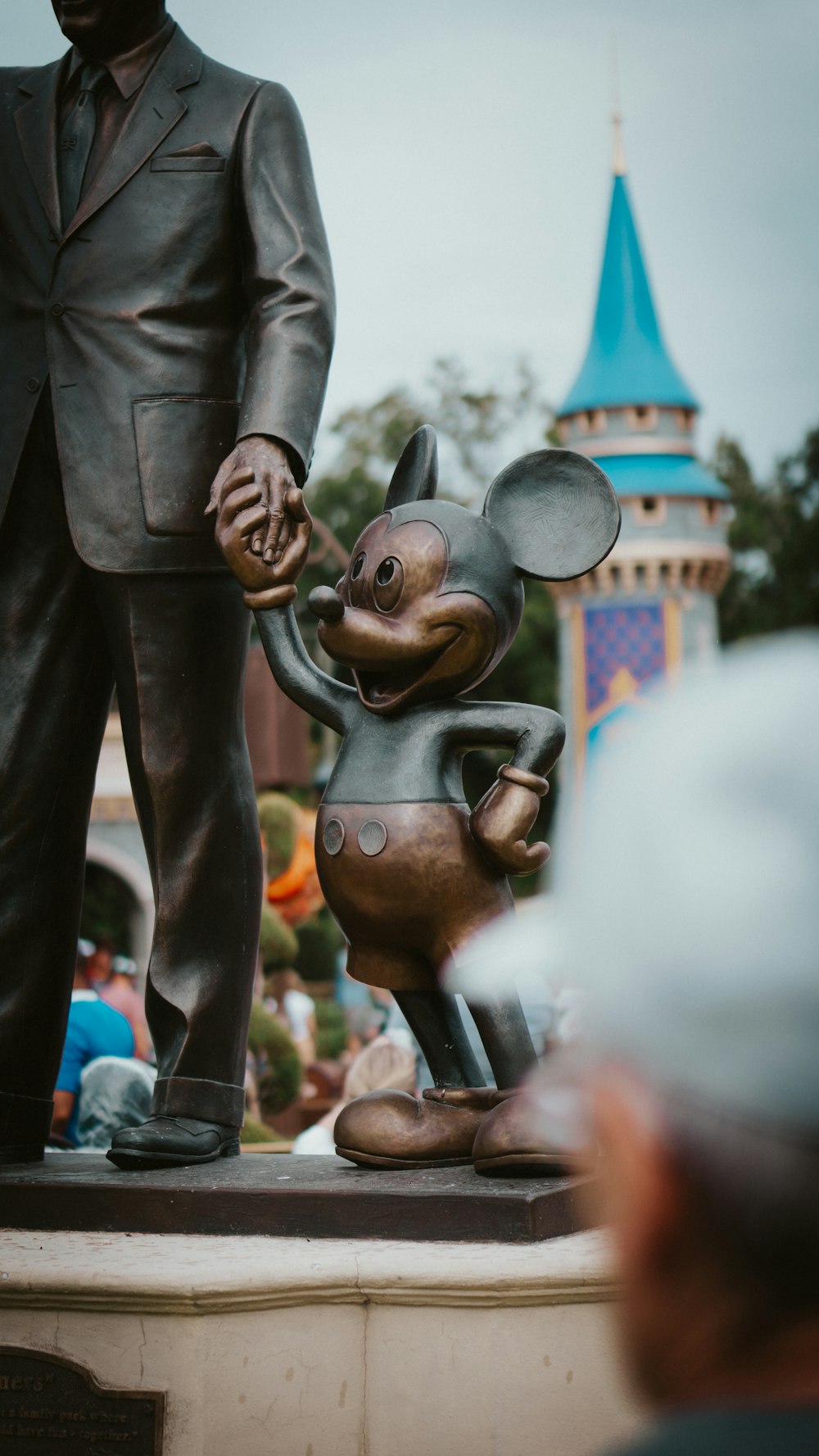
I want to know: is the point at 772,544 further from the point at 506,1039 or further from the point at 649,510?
the point at 506,1039

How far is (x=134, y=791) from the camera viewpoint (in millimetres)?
3357

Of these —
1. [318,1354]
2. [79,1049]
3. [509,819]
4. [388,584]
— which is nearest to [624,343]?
[79,1049]

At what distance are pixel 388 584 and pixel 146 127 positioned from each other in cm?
106

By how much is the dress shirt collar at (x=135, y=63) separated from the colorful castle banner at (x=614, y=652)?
31.6 meters

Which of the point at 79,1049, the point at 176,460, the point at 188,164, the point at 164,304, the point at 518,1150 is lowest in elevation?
the point at 518,1150

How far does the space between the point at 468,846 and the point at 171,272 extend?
1273mm

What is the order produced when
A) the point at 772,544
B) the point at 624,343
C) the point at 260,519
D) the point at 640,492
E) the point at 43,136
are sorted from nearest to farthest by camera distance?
the point at 260,519 → the point at 43,136 → the point at 640,492 → the point at 624,343 → the point at 772,544

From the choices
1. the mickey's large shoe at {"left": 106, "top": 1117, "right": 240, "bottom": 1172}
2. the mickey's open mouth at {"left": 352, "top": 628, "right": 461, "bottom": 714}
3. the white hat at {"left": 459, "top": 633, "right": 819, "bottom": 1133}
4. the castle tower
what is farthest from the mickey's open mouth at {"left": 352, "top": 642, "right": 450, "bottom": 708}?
the castle tower

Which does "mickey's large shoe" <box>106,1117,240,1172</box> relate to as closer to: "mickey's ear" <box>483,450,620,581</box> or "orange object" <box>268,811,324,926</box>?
"mickey's ear" <box>483,450,620,581</box>

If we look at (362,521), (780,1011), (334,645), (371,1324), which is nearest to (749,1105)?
(780,1011)

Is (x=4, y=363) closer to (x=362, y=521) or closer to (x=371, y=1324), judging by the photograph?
(x=371, y=1324)

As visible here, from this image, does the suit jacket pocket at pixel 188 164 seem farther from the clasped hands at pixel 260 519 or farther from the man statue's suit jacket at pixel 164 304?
the clasped hands at pixel 260 519

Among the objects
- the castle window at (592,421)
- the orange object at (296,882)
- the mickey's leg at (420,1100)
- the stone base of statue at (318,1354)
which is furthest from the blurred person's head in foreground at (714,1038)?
the castle window at (592,421)

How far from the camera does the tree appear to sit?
39719mm
